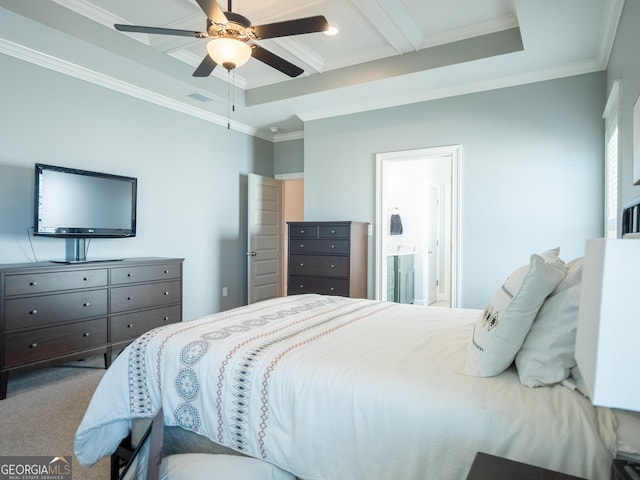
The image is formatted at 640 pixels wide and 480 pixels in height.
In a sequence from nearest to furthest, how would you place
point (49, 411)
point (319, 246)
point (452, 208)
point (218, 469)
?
point (218, 469) → point (49, 411) → point (452, 208) → point (319, 246)

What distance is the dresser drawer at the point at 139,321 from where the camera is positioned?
3.33 meters

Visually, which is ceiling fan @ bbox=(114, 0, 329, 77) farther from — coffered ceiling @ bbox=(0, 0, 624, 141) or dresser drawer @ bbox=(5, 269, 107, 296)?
dresser drawer @ bbox=(5, 269, 107, 296)

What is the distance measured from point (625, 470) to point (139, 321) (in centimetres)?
359

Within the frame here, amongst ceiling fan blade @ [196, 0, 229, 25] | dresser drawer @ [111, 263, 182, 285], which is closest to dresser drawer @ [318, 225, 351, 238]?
dresser drawer @ [111, 263, 182, 285]

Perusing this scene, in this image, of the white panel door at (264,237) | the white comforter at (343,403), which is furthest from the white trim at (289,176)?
the white comforter at (343,403)

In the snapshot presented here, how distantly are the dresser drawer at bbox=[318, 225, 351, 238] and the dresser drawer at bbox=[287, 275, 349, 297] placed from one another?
469mm

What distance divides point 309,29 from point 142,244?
9.43 feet

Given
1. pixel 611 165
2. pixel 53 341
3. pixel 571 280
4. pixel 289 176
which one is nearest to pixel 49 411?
pixel 53 341

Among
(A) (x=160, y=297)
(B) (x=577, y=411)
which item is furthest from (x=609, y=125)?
(A) (x=160, y=297)

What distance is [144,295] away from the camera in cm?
353

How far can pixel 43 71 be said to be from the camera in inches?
Answer: 127

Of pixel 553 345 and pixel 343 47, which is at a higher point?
pixel 343 47

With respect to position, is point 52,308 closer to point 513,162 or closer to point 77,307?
point 77,307

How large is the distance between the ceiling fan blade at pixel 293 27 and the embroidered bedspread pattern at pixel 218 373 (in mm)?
1662
